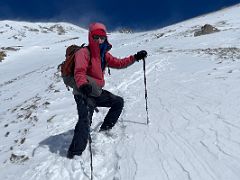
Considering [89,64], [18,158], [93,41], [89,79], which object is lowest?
[18,158]

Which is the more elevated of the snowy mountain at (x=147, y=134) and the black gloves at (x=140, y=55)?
the black gloves at (x=140, y=55)

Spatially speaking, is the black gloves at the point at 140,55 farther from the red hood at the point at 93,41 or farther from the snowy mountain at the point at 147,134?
the snowy mountain at the point at 147,134

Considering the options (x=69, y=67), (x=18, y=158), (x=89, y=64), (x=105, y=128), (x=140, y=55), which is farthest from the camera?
(x=105, y=128)

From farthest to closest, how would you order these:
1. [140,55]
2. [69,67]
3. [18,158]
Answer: [140,55]
[18,158]
[69,67]

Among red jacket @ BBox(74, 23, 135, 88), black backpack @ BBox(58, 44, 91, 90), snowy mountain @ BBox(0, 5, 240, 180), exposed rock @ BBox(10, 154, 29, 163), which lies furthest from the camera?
exposed rock @ BBox(10, 154, 29, 163)

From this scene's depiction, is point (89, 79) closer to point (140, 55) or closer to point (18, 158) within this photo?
point (140, 55)

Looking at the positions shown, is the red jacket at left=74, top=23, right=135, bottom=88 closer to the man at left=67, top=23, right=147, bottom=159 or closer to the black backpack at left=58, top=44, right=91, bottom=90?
the man at left=67, top=23, right=147, bottom=159

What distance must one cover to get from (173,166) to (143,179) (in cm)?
55

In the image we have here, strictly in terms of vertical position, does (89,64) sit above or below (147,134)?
above

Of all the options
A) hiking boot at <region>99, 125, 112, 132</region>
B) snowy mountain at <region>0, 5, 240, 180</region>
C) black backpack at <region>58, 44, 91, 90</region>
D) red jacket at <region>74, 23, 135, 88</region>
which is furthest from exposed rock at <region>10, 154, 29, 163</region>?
red jacket at <region>74, 23, 135, 88</region>

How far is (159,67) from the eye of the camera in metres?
17.8

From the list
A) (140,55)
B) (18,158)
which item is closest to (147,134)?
(140,55)

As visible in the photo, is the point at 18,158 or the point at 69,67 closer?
the point at 69,67

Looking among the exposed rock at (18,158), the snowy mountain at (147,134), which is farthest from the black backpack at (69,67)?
the exposed rock at (18,158)
